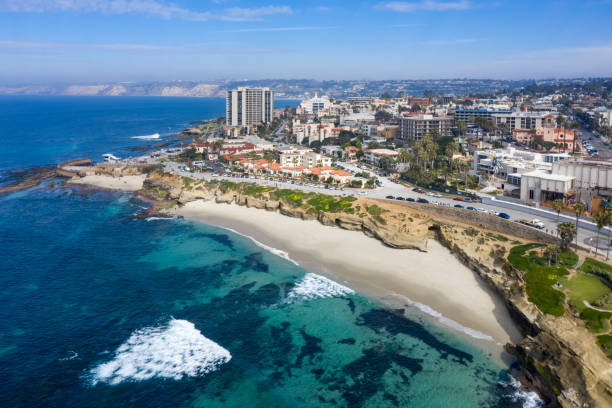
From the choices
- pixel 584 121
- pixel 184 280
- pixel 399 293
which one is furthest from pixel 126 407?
pixel 584 121

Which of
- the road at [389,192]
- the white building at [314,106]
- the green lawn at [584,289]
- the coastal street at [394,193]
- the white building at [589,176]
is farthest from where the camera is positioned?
the white building at [314,106]

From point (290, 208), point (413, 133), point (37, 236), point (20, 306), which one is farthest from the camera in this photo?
point (413, 133)

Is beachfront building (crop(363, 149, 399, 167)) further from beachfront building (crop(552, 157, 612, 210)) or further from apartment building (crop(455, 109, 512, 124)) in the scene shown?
apartment building (crop(455, 109, 512, 124))

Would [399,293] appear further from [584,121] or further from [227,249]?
[584,121]

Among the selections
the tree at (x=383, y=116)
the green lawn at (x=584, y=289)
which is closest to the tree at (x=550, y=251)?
the green lawn at (x=584, y=289)

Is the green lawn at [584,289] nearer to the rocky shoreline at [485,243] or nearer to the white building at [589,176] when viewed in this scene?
the rocky shoreline at [485,243]
